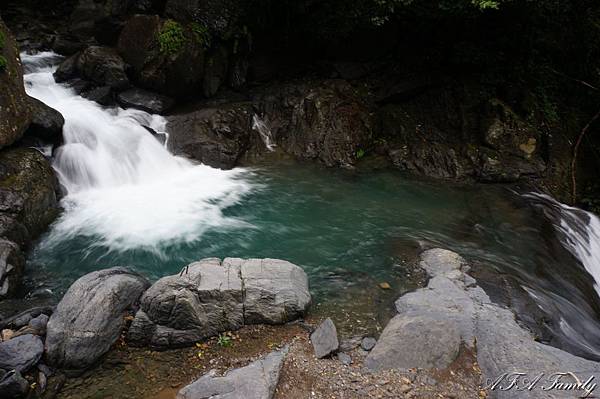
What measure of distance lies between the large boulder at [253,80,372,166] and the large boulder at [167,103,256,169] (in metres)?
1.12

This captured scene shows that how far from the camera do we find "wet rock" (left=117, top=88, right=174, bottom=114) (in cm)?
1085

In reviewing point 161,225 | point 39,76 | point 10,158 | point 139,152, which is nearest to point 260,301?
point 161,225

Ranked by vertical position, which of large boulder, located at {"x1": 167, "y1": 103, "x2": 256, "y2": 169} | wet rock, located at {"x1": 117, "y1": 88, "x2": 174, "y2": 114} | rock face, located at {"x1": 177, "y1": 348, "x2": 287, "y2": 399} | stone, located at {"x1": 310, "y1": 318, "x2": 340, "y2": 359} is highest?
wet rock, located at {"x1": 117, "y1": 88, "x2": 174, "y2": 114}

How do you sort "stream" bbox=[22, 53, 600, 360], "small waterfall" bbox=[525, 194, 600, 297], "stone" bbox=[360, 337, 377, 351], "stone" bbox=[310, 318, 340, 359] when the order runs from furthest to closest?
"small waterfall" bbox=[525, 194, 600, 297] < "stream" bbox=[22, 53, 600, 360] < "stone" bbox=[360, 337, 377, 351] < "stone" bbox=[310, 318, 340, 359]

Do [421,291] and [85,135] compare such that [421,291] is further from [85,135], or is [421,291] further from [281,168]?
[85,135]

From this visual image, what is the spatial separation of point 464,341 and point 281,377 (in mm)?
2230

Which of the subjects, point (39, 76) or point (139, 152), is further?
point (39, 76)

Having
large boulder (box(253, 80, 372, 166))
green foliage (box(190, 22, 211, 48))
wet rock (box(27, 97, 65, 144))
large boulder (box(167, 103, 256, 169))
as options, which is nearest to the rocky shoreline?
wet rock (box(27, 97, 65, 144))

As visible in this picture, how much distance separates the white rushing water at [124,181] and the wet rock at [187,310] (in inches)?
89.7

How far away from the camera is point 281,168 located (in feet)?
35.2

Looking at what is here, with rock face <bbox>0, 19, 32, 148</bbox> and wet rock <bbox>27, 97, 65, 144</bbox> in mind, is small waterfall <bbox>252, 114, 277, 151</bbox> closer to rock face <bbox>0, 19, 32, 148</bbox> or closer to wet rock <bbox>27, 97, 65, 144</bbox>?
wet rock <bbox>27, 97, 65, 144</bbox>

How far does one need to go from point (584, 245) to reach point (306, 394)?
7190mm

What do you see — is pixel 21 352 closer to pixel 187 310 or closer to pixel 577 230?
pixel 187 310

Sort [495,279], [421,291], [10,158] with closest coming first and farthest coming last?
1. [421,291]
2. [495,279]
3. [10,158]
